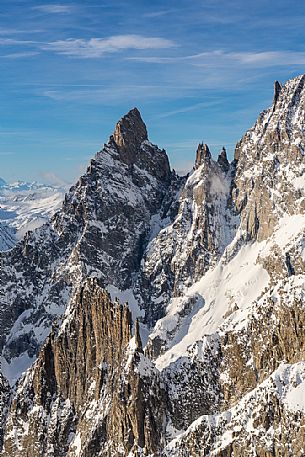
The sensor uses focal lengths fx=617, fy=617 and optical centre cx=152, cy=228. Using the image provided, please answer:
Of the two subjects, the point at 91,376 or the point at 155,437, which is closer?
the point at 155,437

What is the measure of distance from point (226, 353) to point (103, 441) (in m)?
41.0

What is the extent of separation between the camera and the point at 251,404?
127 metres

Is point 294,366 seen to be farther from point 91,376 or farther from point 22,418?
point 22,418

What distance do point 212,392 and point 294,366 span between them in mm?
37406

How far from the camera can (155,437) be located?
15062cm

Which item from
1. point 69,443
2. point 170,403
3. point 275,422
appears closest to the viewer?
point 275,422

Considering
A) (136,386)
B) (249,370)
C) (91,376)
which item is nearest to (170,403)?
(136,386)

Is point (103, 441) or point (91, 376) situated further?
Result: point (91, 376)

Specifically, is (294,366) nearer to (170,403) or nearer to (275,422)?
(275,422)

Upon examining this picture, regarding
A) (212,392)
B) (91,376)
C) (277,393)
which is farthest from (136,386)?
(277,393)

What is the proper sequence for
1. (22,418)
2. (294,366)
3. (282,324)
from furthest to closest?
(22,418) → (282,324) → (294,366)

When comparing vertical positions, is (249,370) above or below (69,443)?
above

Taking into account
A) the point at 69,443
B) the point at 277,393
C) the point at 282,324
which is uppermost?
the point at 282,324

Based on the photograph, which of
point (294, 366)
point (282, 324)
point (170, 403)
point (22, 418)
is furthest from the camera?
point (22, 418)
